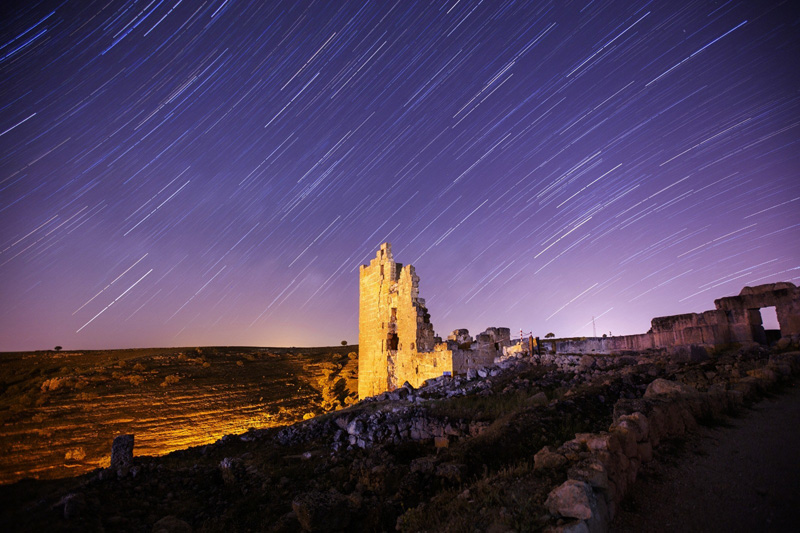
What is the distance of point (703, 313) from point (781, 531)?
15.8 meters

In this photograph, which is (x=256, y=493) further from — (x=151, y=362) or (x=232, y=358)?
(x=232, y=358)

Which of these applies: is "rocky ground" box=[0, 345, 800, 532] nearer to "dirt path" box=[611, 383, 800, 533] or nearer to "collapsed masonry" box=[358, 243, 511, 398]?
"dirt path" box=[611, 383, 800, 533]

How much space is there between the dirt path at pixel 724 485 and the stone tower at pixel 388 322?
14.6 meters

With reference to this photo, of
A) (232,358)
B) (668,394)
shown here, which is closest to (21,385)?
(232,358)

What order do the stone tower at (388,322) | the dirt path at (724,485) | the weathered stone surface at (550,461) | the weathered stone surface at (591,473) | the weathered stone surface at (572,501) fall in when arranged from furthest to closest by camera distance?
the stone tower at (388,322) → the weathered stone surface at (550,461) → the weathered stone surface at (591,473) → the dirt path at (724,485) → the weathered stone surface at (572,501)

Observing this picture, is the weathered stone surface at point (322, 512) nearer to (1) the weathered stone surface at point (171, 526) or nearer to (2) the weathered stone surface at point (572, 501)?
(1) the weathered stone surface at point (171, 526)

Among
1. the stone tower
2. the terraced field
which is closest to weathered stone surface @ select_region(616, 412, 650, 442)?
the stone tower

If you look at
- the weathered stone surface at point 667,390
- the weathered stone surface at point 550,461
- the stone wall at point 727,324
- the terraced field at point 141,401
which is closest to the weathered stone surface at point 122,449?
the terraced field at point 141,401

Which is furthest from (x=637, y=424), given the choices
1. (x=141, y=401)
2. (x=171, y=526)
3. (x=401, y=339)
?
(x=141, y=401)

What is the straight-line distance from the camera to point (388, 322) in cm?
2188

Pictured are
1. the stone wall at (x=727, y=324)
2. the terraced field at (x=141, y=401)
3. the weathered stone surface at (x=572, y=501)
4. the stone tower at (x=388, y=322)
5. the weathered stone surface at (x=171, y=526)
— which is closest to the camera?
the weathered stone surface at (x=572, y=501)

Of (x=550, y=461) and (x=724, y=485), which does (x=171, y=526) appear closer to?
(x=550, y=461)

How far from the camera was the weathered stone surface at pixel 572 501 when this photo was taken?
3.79 m

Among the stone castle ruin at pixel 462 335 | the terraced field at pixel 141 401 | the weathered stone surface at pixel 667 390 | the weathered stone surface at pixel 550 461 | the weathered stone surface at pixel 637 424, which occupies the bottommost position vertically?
the terraced field at pixel 141 401
